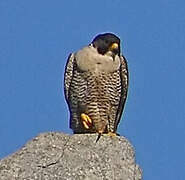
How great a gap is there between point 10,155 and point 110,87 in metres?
2.93

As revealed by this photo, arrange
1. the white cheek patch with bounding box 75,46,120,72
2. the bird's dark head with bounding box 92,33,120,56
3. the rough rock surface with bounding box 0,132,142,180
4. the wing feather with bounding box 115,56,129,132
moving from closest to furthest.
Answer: the rough rock surface with bounding box 0,132,142,180, the white cheek patch with bounding box 75,46,120,72, the bird's dark head with bounding box 92,33,120,56, the wing feather with bounding box 115,56,129,132

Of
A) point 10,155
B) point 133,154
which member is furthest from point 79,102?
point 10,155

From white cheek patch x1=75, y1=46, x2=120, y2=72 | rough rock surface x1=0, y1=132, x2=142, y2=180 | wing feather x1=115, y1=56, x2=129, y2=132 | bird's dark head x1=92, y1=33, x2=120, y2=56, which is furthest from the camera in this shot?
wing feather x1=115, y1=56, x2=129, y2=132

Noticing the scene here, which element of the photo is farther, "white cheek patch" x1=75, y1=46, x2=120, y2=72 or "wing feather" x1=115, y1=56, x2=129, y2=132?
"wing feather" x1=115, y1=56, x2=129, y2=132

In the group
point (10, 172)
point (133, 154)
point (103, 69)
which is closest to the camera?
point (10, 172)

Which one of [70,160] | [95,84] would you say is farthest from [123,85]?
[70,160]

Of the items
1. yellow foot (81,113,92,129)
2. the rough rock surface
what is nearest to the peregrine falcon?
yellow foot (81,113,92,129)

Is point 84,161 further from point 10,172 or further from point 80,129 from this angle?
point 80,129

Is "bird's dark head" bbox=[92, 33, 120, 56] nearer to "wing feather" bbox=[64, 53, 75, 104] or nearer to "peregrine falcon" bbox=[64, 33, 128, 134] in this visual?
"peregrine falcon" bbox=[64, 33, 128, 134]

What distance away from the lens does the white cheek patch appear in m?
8.41

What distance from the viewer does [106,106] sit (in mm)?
8555

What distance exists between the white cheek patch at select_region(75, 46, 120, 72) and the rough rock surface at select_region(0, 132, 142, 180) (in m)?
2.19

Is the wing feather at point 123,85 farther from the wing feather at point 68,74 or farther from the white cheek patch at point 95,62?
the wing feather at point 68,74

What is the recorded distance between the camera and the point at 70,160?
5.89 metres
